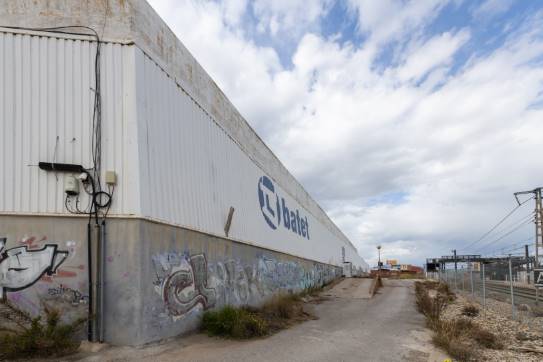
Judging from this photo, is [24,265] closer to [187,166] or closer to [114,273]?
[114,273]

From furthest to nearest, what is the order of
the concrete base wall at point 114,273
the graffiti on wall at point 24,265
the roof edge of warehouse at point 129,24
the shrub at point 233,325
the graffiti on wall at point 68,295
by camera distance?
the shrub at point 233,325 → the roof edge of warehouse at point 129,24 → the graffiti on wall at point 68,295 → the concrete base wall at point 114,273 → the graffiti on wall at point 24,265

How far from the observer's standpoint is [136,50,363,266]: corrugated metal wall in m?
10.8

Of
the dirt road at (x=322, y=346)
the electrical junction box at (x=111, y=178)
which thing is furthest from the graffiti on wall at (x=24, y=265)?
the dirt road at (x=322, y=346)

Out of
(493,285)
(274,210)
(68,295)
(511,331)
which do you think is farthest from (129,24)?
(493,285)

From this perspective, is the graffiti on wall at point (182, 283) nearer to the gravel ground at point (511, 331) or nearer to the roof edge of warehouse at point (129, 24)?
the roof edge of warehouse at point (129, 24)

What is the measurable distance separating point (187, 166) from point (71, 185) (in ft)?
11.6

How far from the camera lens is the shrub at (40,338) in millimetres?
8250

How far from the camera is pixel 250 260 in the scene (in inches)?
669

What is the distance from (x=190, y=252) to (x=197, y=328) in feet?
6.30

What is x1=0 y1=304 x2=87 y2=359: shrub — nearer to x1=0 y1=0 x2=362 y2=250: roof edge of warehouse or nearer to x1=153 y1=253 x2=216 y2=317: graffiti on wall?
x1=153 y1=253 x2=216 y2=317: graffiti on wall

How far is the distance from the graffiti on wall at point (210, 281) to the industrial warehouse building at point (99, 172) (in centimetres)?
5

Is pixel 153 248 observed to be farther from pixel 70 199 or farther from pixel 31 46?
pixel 31 46

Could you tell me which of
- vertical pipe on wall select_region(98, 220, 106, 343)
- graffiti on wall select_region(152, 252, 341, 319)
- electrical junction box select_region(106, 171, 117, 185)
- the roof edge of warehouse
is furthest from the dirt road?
the roof edge of warehouse

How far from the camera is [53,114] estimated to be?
1002 cm
